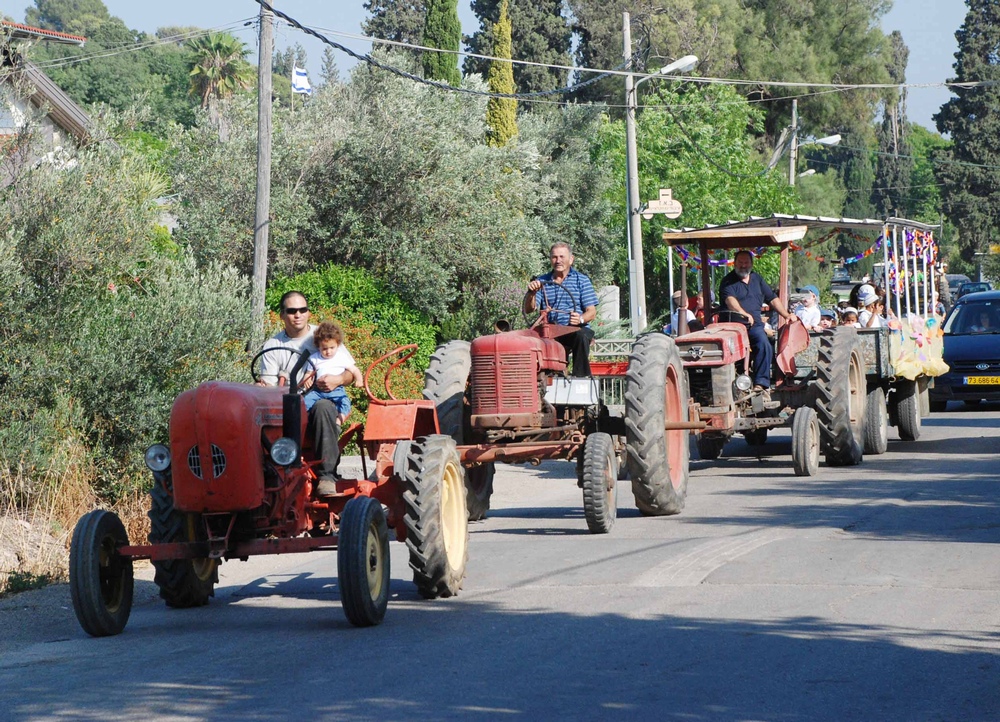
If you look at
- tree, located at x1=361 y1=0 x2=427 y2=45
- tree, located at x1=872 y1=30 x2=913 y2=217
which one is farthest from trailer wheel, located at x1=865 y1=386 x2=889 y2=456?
tree, located at x1=872 y1=30 x2=913 y2=217

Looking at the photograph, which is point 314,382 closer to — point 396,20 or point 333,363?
point 333,363

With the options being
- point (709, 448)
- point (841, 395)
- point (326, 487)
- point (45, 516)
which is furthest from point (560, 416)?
point (709, 448)

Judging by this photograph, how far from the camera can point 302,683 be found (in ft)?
22.7

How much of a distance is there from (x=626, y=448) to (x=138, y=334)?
4645 mm

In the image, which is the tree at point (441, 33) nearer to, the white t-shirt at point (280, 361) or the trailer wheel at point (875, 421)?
the trailer wheel at point (875, 421)

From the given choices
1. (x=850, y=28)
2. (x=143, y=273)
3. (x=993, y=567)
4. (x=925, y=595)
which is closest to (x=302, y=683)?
(x=925, y=595)

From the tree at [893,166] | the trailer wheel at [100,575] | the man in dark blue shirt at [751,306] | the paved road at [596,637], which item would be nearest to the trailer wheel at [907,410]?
the man in dark blue shirt at [751,306]

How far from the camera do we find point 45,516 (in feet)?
39.0

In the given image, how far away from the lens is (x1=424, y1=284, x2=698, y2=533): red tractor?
12.0 meters

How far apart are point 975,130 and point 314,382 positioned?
68.7 meters

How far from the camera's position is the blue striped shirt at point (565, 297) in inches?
508

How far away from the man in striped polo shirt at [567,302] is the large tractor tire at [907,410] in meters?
7.71

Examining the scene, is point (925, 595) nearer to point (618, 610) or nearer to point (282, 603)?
point (618, 610)

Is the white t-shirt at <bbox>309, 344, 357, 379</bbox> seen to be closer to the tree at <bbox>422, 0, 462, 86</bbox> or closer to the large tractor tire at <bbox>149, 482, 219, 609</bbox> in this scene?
the large tractor tire at <bbox>149, 482, 219, 609</bbox>
